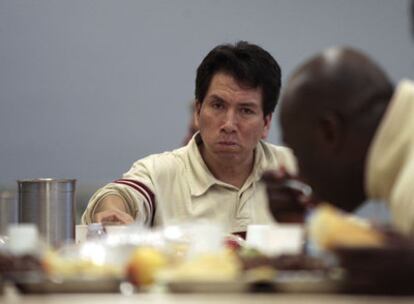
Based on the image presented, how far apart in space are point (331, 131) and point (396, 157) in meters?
0.14

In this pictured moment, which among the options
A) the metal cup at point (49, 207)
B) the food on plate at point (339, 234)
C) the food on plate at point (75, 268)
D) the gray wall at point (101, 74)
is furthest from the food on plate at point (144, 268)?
the gray wall at point (101, 74)

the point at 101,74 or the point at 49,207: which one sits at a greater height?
the point at 101,74

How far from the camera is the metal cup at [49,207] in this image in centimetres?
370

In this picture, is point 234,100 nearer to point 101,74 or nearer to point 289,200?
point 101,74

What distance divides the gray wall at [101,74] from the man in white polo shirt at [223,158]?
5.56ft

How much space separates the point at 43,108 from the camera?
630 centimetres

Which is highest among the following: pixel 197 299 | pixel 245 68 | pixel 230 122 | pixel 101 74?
pixel 101 74

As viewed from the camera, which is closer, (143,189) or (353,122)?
(353,122)

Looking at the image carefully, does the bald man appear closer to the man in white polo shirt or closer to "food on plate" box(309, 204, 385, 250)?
"food on plate" box(309, 204, 385, 250)

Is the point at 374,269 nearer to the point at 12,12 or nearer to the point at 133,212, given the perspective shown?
the point at 133,212

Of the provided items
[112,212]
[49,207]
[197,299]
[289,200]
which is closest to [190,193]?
[112,212]

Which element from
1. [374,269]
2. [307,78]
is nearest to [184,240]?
[307,78]

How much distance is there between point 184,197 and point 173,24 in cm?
224

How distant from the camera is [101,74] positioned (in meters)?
6.34
